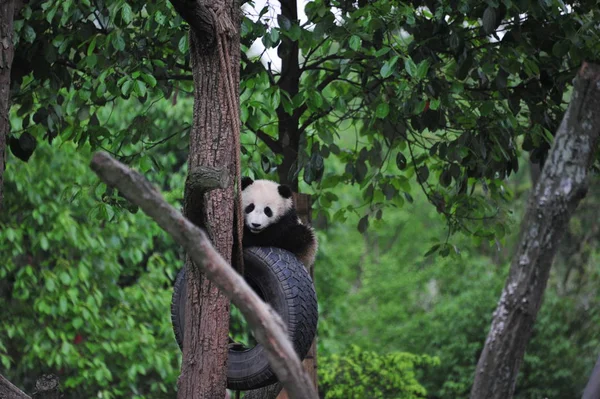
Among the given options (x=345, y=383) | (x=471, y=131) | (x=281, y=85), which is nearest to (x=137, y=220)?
(x=345, y=383)

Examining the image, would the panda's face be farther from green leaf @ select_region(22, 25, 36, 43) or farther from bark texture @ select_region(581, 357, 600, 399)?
bark texture @ select_region(581, 357, 600, 399)

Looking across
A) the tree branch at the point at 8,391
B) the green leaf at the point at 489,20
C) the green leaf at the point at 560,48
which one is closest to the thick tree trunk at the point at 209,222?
the tree branch at the point at 8,391

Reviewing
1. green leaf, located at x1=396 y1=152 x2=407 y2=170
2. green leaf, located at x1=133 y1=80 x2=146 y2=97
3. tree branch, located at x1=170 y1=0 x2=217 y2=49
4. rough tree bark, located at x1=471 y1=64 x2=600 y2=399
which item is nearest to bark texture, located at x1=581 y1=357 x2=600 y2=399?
rough tree bark, located at x1=471 y1=64 x2=600 y2=399

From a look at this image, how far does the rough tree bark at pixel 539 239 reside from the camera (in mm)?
2900

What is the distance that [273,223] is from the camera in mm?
4617

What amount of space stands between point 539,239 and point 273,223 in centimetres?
195

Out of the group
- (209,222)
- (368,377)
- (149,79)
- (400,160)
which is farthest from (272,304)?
(368,377)

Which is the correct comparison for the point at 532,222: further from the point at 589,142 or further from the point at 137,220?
the point at 137,220

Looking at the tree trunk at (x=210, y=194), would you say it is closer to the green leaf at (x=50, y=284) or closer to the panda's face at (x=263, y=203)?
A: the panda's face at (x=263, y=203)

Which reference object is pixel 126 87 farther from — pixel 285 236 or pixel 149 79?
pixel 285 236

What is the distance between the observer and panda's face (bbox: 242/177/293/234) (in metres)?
4.56

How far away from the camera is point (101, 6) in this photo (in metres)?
5.82

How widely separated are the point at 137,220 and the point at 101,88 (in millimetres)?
4336

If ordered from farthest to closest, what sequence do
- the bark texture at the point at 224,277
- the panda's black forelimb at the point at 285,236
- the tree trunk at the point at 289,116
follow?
the tree trunk at the point at 289,116 → the panda's black forelimb at the point at 285,236 → the bark texture at the point at 224,277
